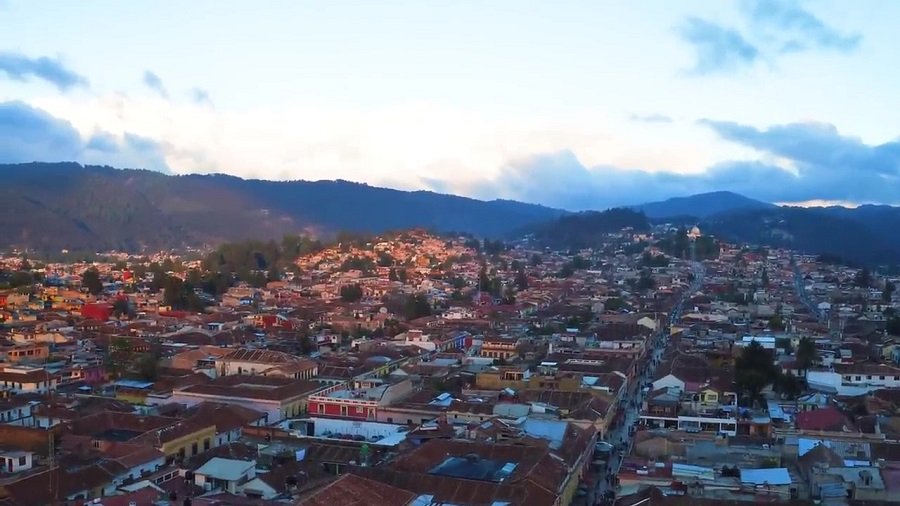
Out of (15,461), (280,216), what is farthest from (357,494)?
(280,216)

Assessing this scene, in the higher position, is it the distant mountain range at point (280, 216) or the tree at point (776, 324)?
the distant mountain range at point (280, 216)

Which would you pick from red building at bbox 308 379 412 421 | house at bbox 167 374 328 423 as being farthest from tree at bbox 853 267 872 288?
house at bbox 167 374 328 423

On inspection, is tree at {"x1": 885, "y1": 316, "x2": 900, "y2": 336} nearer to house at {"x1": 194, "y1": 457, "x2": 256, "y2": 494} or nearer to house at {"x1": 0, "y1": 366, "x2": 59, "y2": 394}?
house at {"x1": 194, "y1": 457, "x2": 256, "y2": 494}

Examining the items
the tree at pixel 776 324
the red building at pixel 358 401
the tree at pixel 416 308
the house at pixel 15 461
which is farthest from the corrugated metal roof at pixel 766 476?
the tree at pixel 416 308

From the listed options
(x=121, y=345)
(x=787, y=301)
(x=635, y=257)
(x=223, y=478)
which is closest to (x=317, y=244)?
(x=635, y=257)

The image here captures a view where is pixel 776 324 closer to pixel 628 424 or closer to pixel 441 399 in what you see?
pixel 628 424

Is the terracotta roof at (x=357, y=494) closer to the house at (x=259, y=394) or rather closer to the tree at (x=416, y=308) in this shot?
the house at (x=259, y=394)

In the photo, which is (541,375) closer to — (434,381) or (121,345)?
(434,381)

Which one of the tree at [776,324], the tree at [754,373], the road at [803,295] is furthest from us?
the road at [803,295]
